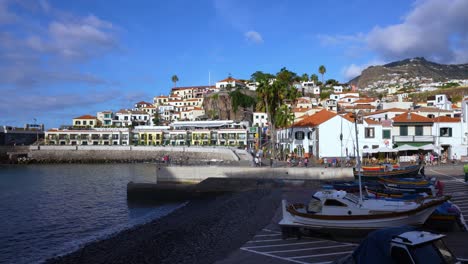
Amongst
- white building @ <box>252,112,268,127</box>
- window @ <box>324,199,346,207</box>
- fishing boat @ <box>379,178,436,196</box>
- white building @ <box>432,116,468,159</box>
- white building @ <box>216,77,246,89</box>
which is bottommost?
fishing boat @ <box>379,178,436,196</box>

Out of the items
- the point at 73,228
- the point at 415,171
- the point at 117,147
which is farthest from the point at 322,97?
the point at 73,228

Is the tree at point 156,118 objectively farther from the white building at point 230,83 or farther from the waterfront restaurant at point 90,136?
the white building at point 230,83

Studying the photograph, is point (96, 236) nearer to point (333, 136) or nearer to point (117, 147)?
point (333, 136)

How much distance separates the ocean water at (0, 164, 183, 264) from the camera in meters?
20.3

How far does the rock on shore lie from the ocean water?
1981 millimetres

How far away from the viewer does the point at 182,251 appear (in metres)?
17.1

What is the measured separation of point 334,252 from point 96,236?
46.0ft

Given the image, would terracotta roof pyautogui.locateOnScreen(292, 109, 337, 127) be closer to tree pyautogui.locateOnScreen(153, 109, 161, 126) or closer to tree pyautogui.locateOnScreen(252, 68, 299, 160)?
tree pyautogui.locateOnScreen(252, 68, 299, 160)

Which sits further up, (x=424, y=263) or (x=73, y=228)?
(x=424, y=263)

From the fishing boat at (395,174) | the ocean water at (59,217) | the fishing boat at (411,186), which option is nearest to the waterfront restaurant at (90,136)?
the ocean water at (59,217)

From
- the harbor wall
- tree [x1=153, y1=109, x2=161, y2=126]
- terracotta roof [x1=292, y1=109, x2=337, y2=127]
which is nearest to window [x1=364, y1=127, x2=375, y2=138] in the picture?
terracotta roof [x1=292, y1=109, x2=337, y2=127]

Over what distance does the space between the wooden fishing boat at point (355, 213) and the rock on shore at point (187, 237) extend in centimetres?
354

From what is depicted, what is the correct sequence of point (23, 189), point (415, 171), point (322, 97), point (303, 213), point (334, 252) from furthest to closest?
point (322, 97)
point (23, 189)
point (415, 171)
point (303, 213)
point (334, 252)

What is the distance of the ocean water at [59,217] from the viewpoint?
66.6ft
